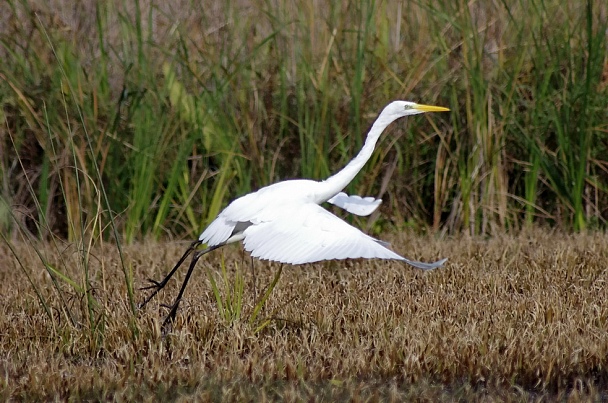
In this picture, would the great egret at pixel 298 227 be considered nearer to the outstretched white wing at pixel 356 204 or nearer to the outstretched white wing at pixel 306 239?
the outstretched white wing at pixel 306 239

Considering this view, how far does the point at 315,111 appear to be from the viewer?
5.77 metres

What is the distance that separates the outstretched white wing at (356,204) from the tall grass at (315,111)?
141 centimetres

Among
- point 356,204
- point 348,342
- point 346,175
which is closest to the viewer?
point 348,342

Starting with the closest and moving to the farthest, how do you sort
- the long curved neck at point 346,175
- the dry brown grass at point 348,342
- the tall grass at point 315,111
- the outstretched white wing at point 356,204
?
the dry brown grass at point 348,342
the long curved neck at point 346,175
the outstretched white wing at point 356,204
the tall grass at point 315,111

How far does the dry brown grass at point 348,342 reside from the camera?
308 centimetres

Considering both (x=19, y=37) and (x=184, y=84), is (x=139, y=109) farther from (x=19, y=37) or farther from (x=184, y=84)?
(x=19, y=37)

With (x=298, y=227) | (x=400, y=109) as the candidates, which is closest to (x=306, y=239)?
(x=298, y=227)

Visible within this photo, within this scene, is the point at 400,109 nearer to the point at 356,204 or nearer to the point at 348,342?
the point at 356,204

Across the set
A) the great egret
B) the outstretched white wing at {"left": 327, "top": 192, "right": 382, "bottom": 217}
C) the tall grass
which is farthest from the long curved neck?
the tall grass

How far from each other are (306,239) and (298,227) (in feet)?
0.27

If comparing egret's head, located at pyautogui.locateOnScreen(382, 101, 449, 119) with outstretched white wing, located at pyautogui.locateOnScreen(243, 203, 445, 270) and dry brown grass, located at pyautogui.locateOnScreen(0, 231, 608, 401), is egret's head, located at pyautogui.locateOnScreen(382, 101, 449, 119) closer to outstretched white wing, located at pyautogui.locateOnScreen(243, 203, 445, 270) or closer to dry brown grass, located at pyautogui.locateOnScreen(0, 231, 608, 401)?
outstretched white wing, located at pyautogui.locateOnScreen(243, 203, 445, 270)

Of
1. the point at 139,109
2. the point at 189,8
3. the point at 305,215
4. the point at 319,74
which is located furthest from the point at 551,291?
the point at 189,8

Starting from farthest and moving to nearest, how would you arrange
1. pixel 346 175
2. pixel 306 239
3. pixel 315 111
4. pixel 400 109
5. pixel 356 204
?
pixel 315 111 → pixel 356 204 → pixel 400 109 → pixel 346 175 → pixel 306 239

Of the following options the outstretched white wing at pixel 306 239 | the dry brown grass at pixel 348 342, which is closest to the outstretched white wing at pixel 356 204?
the dry brown grass at pixel 348 342
